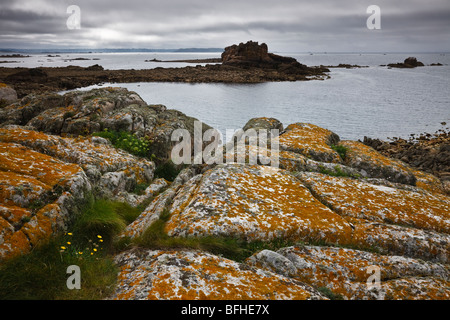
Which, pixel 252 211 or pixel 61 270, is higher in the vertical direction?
pixel 252 211

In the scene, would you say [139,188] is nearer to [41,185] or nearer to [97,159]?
[97,159]

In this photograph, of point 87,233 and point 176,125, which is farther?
point 176,125

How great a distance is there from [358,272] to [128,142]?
10112mm

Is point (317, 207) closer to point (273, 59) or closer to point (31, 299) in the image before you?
point (31, 299)

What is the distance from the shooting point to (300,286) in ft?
13.0

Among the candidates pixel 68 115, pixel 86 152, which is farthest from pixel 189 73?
pixel 86 152

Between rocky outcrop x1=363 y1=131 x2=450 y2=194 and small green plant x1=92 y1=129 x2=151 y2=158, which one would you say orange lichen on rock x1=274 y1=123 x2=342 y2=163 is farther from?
rocky outcrop x1=363 y1=131 x2=450 y2=194

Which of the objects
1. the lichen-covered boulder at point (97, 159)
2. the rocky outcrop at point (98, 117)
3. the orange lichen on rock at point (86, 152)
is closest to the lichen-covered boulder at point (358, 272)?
the lichen-covered boulder at point (97, 159)

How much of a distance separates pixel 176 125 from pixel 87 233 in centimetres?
972

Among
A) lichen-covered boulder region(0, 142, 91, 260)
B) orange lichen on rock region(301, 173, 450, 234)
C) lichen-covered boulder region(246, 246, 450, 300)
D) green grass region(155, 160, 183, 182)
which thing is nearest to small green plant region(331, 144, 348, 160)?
orange lichen on rock region(301, 173, 450, 234)

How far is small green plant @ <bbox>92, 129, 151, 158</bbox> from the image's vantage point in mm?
11203

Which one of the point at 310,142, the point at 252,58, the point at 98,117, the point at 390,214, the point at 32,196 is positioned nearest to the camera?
the point at 32,196

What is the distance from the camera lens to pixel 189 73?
3593 inches
